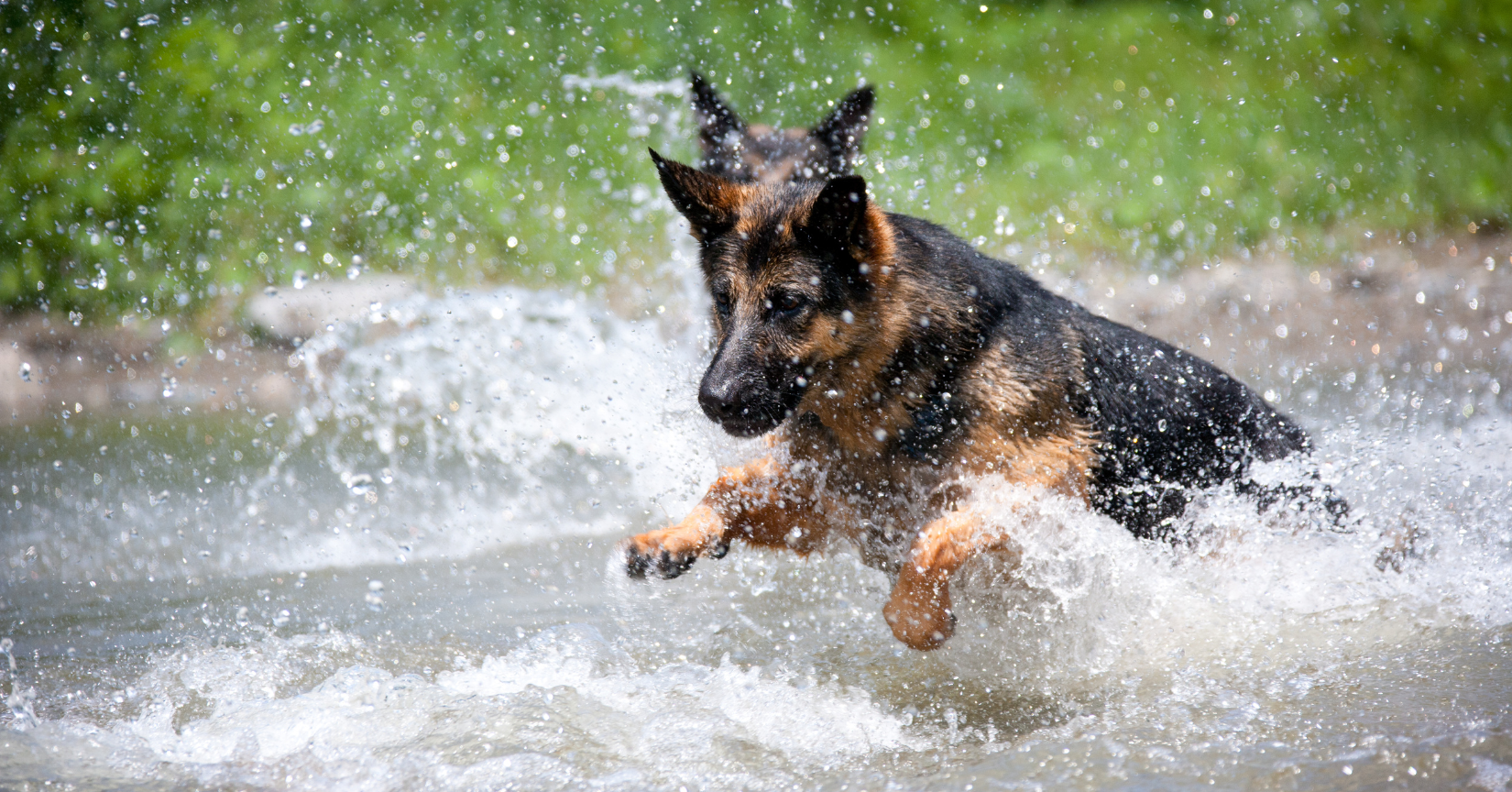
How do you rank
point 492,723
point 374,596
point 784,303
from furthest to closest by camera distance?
point 374,596 → point 784,303 → point 492,723

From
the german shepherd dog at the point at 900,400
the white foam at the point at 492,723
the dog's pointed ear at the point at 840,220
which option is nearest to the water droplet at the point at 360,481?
the white foam at the point at 492,723

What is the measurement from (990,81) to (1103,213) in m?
2.27

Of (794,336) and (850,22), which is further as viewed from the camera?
(850,22)

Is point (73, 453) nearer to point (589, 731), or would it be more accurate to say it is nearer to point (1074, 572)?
point (589, 731)

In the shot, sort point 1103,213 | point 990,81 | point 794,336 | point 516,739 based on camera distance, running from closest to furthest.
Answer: point 516,739, point 794,336, point 1103,213, point 990,81

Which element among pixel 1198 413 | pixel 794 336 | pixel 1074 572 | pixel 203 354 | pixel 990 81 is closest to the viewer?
pixel 794 336

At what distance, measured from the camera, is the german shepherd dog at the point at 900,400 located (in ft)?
10.6

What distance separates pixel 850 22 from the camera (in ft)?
38.9

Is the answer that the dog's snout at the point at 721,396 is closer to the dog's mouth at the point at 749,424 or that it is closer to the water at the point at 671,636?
the dog's mouth at the point at 749,424

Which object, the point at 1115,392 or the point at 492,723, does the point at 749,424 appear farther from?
the point at 1115,392

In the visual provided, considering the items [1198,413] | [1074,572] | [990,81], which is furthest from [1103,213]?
[1074,572]

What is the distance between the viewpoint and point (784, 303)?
10.7ft

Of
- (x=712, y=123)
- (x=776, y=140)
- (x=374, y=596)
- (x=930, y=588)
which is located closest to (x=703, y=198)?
(x=930, y=588)

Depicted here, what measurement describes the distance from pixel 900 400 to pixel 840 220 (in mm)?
601
